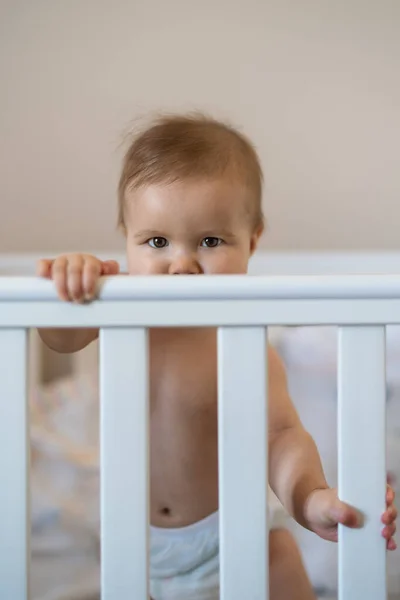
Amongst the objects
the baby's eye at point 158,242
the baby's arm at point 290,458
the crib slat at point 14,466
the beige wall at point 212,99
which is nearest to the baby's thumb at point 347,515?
the baby's arm at point 290,458

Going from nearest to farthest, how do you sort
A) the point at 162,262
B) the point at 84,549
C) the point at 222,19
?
the point at 162,262, the point at 84,549, the point at 222,19

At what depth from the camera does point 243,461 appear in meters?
0.60

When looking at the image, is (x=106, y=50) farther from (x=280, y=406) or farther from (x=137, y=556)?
(x=137, y=556)

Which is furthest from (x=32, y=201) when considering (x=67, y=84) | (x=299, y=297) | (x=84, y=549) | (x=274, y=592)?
(x=299, y=297)

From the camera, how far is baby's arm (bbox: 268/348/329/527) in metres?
0.75

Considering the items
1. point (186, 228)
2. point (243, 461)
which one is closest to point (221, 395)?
point (243, 461)

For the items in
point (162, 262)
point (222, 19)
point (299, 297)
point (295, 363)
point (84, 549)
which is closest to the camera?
point (299, 297)

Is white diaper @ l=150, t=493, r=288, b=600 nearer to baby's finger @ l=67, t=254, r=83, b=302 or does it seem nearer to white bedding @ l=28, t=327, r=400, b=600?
white bedding @ l=28, t=327, r=400, b=600

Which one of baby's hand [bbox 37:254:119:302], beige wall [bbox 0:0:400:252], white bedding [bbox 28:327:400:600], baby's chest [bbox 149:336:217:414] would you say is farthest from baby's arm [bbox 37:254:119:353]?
beige wall [bbox 0:0:400:252]

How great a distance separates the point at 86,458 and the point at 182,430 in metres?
0.41

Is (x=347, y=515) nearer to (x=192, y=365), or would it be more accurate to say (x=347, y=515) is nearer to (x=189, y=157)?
(x=192, y=365)

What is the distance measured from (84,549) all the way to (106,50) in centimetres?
102

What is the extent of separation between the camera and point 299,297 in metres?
0.59

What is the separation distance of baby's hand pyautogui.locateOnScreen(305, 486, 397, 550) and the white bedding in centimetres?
34
